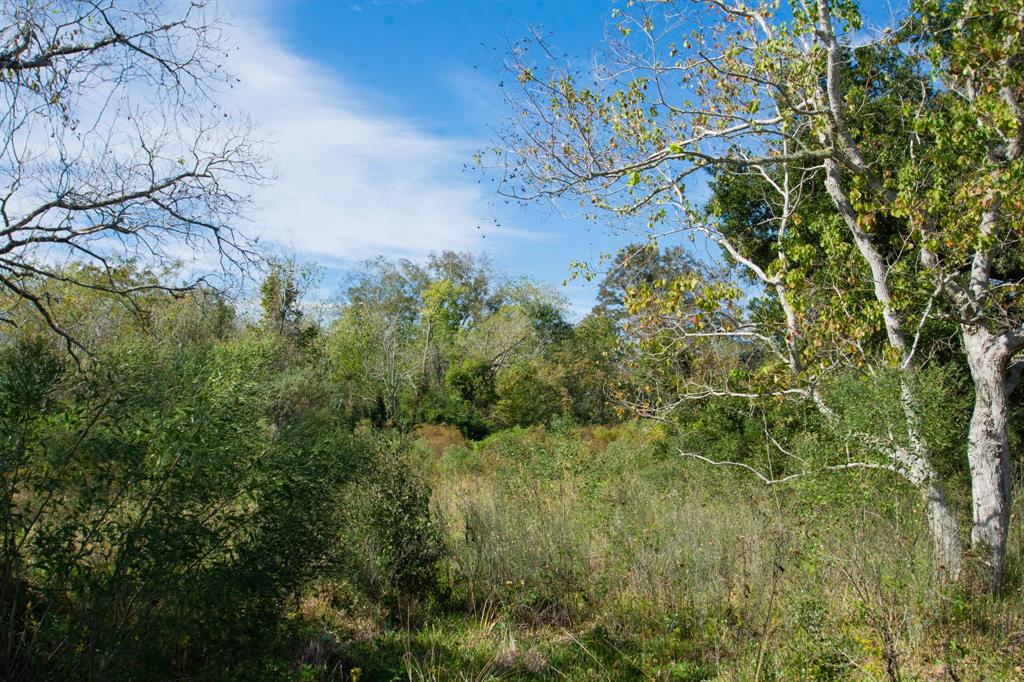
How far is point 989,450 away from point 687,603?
3.36 metres

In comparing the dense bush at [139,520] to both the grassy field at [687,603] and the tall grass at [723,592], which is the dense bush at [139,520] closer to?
the grassy field at [687,603]

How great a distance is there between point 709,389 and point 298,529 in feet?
17.4

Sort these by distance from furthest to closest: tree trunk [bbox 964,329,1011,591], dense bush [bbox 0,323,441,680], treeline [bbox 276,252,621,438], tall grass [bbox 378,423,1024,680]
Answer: treeline [bbox 276,252,621,438] < tree trunk [bbox 964,329,1011,591] < tall grass [bbox 378,423,1024,680] < dense bush [bbox 0,323,441,680]

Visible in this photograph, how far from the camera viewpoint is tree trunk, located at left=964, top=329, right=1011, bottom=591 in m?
7.24

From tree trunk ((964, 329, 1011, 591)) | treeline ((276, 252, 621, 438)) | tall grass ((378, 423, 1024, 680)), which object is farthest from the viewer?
treeline ((276, 252, 621, 438))

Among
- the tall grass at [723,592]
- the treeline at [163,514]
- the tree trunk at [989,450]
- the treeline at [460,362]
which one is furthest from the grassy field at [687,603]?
the treeline at [460,362]

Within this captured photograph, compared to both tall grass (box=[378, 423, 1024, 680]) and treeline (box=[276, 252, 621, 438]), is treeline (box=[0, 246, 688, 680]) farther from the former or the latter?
treeline (box=[276, 252, 621, 438])

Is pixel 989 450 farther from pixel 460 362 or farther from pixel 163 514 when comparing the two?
pixel 460 362

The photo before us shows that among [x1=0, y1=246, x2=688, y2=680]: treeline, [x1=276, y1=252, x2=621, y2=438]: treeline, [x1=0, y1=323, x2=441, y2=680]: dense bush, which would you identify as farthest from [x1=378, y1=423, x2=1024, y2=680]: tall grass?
[x1=276, y1=252, x2=621, y2=438]: treeline

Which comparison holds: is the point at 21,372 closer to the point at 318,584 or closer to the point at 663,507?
the point at 318,584

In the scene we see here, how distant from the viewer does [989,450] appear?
7426mm

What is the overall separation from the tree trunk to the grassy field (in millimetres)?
447

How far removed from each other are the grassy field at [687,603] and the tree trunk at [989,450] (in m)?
0.45

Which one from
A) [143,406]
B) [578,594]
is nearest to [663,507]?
[578,594]
